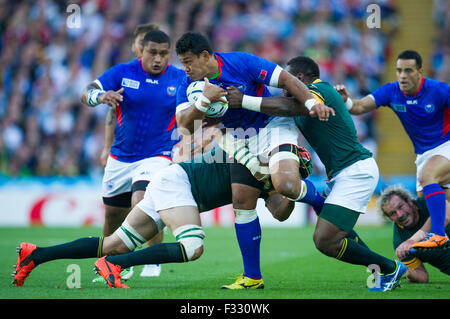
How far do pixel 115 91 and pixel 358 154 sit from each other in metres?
2.88

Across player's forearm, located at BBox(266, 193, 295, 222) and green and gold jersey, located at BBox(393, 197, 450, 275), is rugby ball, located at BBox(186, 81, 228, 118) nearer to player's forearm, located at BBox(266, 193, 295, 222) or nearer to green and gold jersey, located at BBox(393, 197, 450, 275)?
player's forearm, located at BBox(266, 193, 295, 222)

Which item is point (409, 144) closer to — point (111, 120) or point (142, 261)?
point (111, 120)

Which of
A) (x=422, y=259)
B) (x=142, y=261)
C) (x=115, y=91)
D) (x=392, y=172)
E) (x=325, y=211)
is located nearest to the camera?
(x=142, y=261)

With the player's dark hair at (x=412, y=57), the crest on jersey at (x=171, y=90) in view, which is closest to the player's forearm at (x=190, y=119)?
the crest on jersey at (x=171, y=90)

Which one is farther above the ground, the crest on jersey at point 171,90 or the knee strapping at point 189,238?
the crest on jersey at point 171,90

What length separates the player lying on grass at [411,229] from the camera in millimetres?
6633

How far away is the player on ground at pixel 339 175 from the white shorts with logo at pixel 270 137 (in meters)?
0.15

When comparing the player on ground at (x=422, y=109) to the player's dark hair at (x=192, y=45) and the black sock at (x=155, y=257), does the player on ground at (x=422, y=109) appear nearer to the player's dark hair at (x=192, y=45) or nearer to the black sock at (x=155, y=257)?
the player's dark hair at (x=192, y=45)

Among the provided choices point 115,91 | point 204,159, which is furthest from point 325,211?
point 115,91

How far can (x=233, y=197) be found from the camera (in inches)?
235

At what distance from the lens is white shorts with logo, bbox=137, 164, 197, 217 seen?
18.7ft

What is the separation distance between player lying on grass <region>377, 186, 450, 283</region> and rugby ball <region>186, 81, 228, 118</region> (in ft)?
7.56

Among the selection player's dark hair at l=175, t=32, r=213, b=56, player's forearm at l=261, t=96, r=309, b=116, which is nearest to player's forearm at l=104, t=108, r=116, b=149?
player's dark hair at l=175, t=32, r=213, b=56

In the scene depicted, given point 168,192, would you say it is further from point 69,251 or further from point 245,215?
point 69,251
